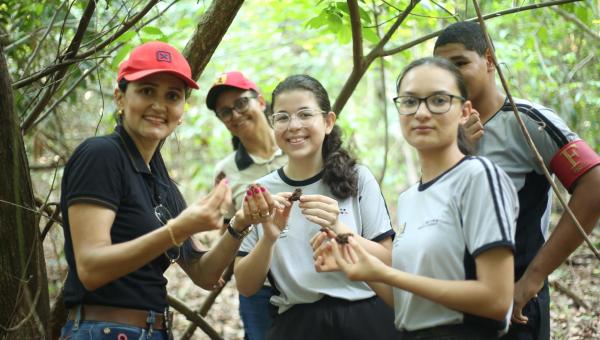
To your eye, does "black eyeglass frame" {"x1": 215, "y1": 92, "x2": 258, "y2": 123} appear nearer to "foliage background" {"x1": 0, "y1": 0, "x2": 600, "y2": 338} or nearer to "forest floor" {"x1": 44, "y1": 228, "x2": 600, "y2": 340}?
"foliage background" {"x1": 0, "y1": 0, "x2": 600, "y2": 338}

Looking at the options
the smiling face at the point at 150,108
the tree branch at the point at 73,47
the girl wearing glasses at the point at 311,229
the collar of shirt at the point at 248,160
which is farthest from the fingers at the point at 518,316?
A: the tree branch at the point at 73,47

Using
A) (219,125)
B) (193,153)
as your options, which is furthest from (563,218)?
(193,153)

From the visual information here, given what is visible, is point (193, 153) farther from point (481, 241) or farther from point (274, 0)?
point (481, 241)

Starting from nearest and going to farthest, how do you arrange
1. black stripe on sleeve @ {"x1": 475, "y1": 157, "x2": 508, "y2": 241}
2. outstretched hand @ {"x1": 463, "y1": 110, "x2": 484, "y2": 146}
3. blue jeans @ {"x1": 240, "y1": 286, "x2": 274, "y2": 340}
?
1. black stripe on sleeve @ {"x1": 475, "y1": 157, "x2": 508, "y2": 241}
2. outstretched hand @ {"x1": 463, "y1": 110, "x2": 484, "y2": 146}
3. blue jeans @ {"x1": 240, "y1": 286, "x2": 274, "y2": 340}

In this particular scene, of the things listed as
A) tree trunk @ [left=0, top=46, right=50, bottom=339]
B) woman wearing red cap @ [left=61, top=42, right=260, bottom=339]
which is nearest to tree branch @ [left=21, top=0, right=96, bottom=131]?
tree trunk @ [left=0, top=46, right=50, bottom=339]

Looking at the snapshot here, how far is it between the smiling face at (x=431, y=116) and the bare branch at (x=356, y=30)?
1.19 metres

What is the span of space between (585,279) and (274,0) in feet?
13.4

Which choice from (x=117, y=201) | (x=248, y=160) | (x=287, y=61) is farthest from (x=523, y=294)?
(x=287, y=61)

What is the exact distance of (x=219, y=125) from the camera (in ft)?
31.0

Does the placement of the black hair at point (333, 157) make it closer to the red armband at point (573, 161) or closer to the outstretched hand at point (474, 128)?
the outstretched hand at point (474, 128)

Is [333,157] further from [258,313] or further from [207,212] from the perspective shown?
[258,313]

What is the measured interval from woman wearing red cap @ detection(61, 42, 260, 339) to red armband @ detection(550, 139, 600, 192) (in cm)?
131

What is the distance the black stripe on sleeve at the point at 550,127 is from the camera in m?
2.54

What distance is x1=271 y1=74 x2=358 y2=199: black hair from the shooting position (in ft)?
9.04
